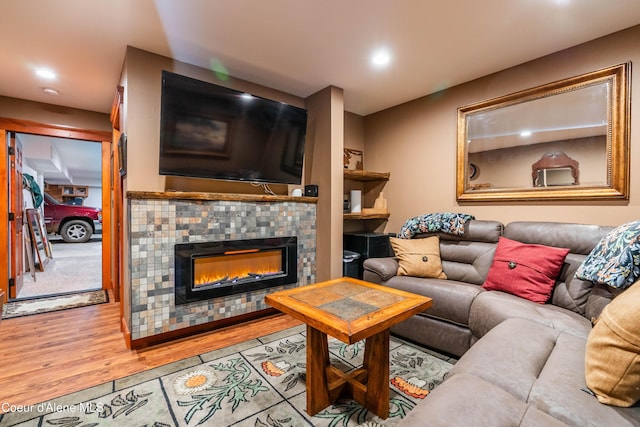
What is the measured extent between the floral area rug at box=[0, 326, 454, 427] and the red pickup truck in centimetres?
823

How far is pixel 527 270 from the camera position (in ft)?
6.88

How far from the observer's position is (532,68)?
2592 millimetres

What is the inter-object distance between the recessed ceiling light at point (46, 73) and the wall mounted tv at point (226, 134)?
1.37 m

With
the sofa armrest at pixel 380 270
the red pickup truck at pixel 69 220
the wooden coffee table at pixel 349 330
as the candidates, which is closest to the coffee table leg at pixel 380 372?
the wooden coffee table at pixel 349 330

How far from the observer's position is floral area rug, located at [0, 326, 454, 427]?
1509 millimetres

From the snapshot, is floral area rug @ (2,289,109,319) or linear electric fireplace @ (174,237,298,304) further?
floral area rug @ (2,289,109,319)

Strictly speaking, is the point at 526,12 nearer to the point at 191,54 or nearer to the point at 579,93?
the point at 579,93

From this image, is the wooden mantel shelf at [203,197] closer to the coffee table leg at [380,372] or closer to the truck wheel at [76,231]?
the coffee table leg at [380,372]

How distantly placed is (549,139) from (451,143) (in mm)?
874

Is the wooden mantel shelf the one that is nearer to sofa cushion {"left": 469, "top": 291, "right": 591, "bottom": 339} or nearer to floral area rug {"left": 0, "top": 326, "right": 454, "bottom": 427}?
floral area rug {"left": 0, "top": 326, "right": 454, "bottom": 427}

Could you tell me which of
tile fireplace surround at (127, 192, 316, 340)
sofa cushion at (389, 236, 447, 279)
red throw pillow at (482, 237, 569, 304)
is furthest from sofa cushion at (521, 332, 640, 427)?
tile fireplace surround at (127, 192, 316, 340)

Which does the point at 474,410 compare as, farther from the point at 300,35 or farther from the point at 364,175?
the point at 364,175

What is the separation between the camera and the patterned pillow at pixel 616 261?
153 cm

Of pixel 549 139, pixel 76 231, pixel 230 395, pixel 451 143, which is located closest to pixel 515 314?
pixel 549 139
